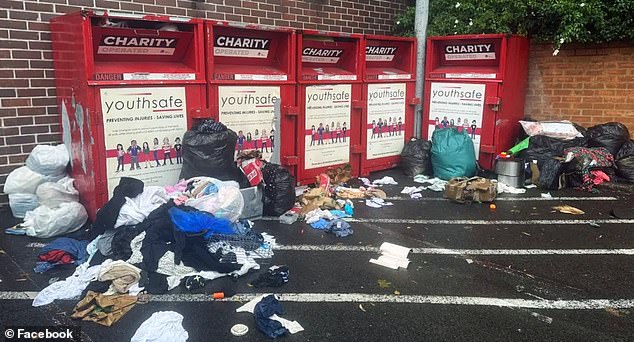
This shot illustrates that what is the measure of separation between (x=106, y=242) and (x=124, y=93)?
145cm

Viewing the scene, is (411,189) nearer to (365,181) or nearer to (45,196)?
(365,181)

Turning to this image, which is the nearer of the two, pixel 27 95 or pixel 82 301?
pixel 82 301

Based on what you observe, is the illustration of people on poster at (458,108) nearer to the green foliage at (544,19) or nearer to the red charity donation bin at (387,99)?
the red charity donation bin at (387,99)

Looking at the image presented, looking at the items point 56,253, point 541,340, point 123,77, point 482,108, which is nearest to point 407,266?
point 541,340

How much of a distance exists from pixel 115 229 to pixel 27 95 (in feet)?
6.85

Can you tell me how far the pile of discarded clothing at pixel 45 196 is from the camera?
443cm

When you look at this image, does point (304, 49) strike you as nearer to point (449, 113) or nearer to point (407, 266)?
point (449, 113)

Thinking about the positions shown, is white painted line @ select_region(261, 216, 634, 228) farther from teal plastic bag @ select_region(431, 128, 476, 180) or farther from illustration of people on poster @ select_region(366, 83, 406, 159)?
illustration of people on poster @ select_region(366, 83, 406, 159)

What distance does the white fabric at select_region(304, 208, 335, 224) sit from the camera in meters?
4.96

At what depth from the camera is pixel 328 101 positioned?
6.26 m

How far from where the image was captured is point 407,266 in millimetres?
3875

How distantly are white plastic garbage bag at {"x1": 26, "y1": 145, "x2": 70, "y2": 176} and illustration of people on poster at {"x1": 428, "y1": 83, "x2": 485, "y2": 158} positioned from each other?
5217mm

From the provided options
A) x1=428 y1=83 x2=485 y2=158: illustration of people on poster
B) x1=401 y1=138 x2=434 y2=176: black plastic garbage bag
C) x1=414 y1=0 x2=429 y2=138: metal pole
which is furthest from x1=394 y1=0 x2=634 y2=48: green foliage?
x1=401 y1=138 x2=434 y2=176: black plastic garbage bag

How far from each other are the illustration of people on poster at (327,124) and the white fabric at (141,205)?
2.27 metres
